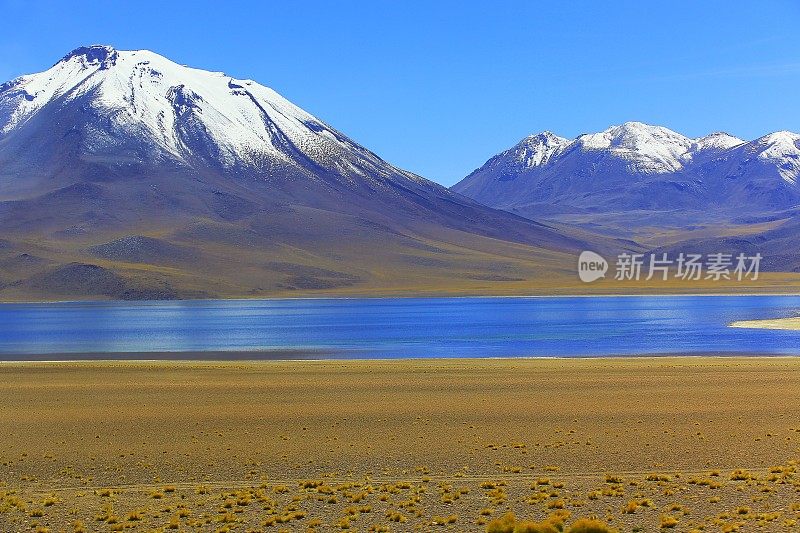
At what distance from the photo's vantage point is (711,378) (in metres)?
33.2

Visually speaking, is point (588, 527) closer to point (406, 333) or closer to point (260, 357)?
point (260, 357)

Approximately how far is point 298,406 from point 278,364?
15.4 m

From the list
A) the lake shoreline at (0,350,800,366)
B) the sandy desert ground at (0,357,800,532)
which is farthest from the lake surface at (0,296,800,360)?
the sandy desert ground at (0,357,800,532)

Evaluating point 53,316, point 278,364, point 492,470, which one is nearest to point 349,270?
point 53,316

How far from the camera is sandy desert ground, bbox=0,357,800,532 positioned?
15.5 metres

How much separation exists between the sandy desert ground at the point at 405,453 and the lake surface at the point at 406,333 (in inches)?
630

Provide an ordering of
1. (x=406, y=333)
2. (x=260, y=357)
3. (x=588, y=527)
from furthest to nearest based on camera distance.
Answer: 1. (x=406, y=333)
2. (x=260, y=357)
3. (x=588, y=527)

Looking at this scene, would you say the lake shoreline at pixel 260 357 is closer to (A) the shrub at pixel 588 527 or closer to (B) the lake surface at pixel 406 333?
(B) the lake surface at pixel 406 333

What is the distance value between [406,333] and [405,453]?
45.4 meters

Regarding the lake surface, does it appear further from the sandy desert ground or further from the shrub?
the shrub

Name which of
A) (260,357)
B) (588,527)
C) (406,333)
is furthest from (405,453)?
(406,333)

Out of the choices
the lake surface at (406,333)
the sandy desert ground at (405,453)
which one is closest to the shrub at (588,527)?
the sandy desert ground at (405,453)

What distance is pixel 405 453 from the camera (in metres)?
20.5

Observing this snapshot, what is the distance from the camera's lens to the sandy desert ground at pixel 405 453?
1545cm
